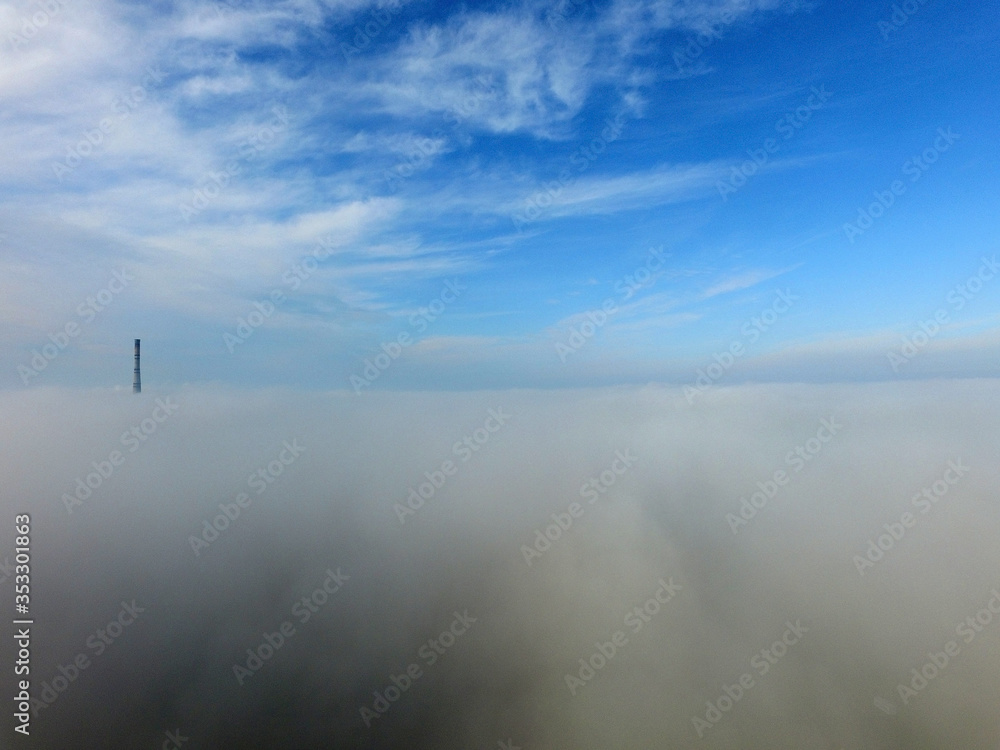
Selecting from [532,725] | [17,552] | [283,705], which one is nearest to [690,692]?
[532,725]

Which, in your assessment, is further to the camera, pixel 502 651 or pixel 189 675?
pixel 502 651

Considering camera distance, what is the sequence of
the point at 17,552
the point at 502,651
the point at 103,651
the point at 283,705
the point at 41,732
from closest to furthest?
the point at 17,552 < the point at 41,732 < the point at 283,705 < the point at 103,651 < the point at 502,651

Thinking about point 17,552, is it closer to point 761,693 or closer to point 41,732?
point 41,732

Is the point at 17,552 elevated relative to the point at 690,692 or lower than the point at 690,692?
elevated

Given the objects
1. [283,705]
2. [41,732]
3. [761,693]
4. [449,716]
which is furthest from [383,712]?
[761,693]

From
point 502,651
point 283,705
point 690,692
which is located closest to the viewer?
point 283,705

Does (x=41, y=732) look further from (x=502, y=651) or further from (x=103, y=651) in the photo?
(x=502, y=651)

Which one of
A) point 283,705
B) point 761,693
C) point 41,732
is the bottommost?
point 761,693

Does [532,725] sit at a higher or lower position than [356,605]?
lower

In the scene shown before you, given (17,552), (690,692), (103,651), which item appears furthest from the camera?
(690,692)
